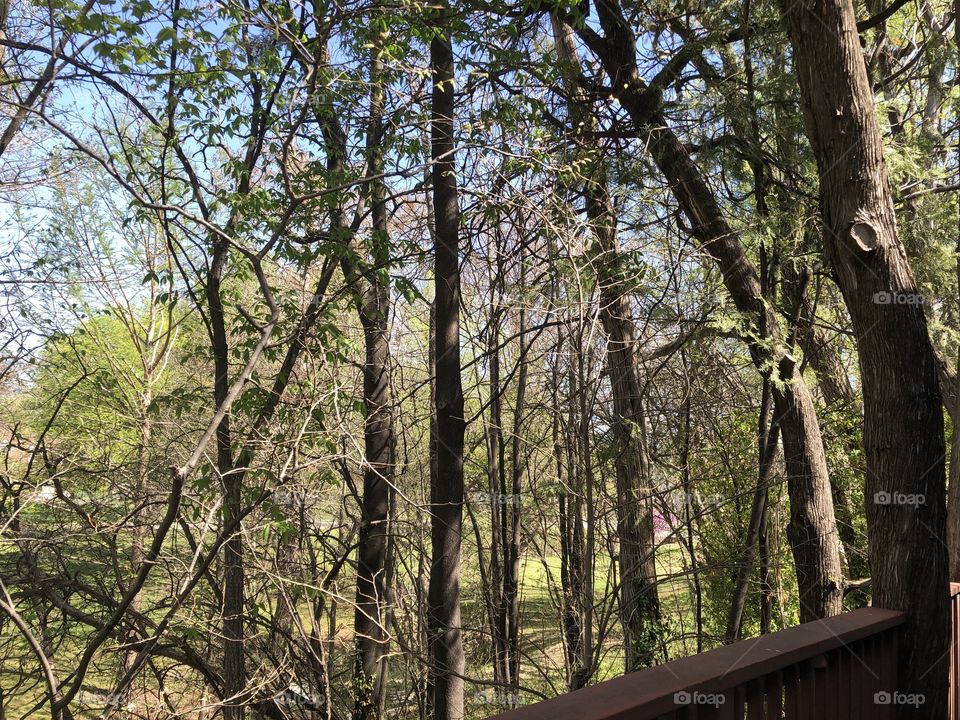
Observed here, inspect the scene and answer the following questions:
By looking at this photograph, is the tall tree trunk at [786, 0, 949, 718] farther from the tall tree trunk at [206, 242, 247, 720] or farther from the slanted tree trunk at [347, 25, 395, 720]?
the tall tree trunk at [206, 242, 247, 720]

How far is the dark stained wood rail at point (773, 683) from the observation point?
1.36 metres

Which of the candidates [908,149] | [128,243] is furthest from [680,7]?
[128,243]

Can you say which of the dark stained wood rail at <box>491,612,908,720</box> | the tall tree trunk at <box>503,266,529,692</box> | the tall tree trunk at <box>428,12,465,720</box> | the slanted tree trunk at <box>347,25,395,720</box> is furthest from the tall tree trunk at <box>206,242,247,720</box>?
the dark stained wood rail at <box>491,612,908,720</box>

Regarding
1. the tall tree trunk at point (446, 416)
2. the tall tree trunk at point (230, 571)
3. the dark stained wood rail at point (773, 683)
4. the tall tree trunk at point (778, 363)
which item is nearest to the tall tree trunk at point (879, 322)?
the dark stained wood rail at point (773, 683)

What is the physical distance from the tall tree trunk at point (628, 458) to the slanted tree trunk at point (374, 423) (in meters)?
1.67

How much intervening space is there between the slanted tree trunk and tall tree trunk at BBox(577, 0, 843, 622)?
204 centimetres

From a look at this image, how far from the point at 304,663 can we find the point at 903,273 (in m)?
4.59

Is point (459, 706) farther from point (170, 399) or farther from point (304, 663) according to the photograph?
point (170, 399)

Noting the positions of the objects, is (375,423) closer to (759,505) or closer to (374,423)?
(374,423)

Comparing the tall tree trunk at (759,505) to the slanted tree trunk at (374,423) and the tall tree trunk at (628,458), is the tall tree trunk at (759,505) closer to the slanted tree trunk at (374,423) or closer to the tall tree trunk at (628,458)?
the tall tree trunk at (628,458)

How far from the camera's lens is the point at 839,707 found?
7.29 ft

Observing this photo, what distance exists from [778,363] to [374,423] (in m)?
3.15

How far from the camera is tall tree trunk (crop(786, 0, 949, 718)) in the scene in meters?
3.32

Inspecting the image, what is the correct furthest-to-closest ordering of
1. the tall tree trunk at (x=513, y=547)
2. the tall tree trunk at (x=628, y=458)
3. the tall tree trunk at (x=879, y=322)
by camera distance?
the tall tree trunk at (x=513, y=547), the tall tree trunk at (x=628, y=458), the tall tree trunk at (x=879, y=322)
